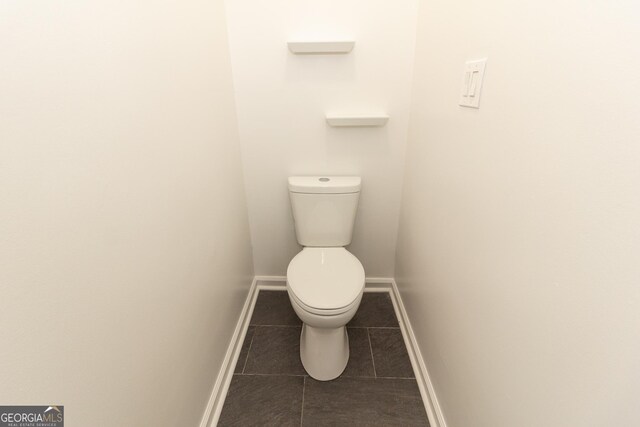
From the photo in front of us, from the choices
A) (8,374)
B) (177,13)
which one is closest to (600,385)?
(8,374)

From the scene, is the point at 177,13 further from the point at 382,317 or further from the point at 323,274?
the point at 382,317

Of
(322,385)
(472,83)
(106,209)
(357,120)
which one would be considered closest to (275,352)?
(322,385)

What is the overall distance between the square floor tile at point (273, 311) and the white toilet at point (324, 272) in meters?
0.18

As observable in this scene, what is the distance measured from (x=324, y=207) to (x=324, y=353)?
2.24ft

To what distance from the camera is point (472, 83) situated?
2.70 ft

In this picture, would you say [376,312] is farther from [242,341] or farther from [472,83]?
[472,83]

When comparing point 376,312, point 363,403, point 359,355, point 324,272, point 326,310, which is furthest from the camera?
point 376,312

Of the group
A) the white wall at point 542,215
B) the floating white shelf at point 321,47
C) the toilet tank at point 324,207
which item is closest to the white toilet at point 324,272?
the toilet tank at point 324,207

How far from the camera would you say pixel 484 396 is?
79 cm

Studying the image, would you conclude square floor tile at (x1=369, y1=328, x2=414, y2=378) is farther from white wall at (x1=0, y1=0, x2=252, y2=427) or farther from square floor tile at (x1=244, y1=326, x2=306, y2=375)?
white wall at (x1=0, y1=0, x2=252, y2=427)

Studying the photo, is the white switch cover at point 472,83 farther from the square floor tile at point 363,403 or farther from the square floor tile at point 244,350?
the square floor tile at point 244,350

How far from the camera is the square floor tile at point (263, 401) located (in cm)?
115

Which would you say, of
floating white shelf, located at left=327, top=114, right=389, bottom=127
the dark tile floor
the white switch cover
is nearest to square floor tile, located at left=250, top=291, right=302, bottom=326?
the dark tile floor

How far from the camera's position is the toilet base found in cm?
128
